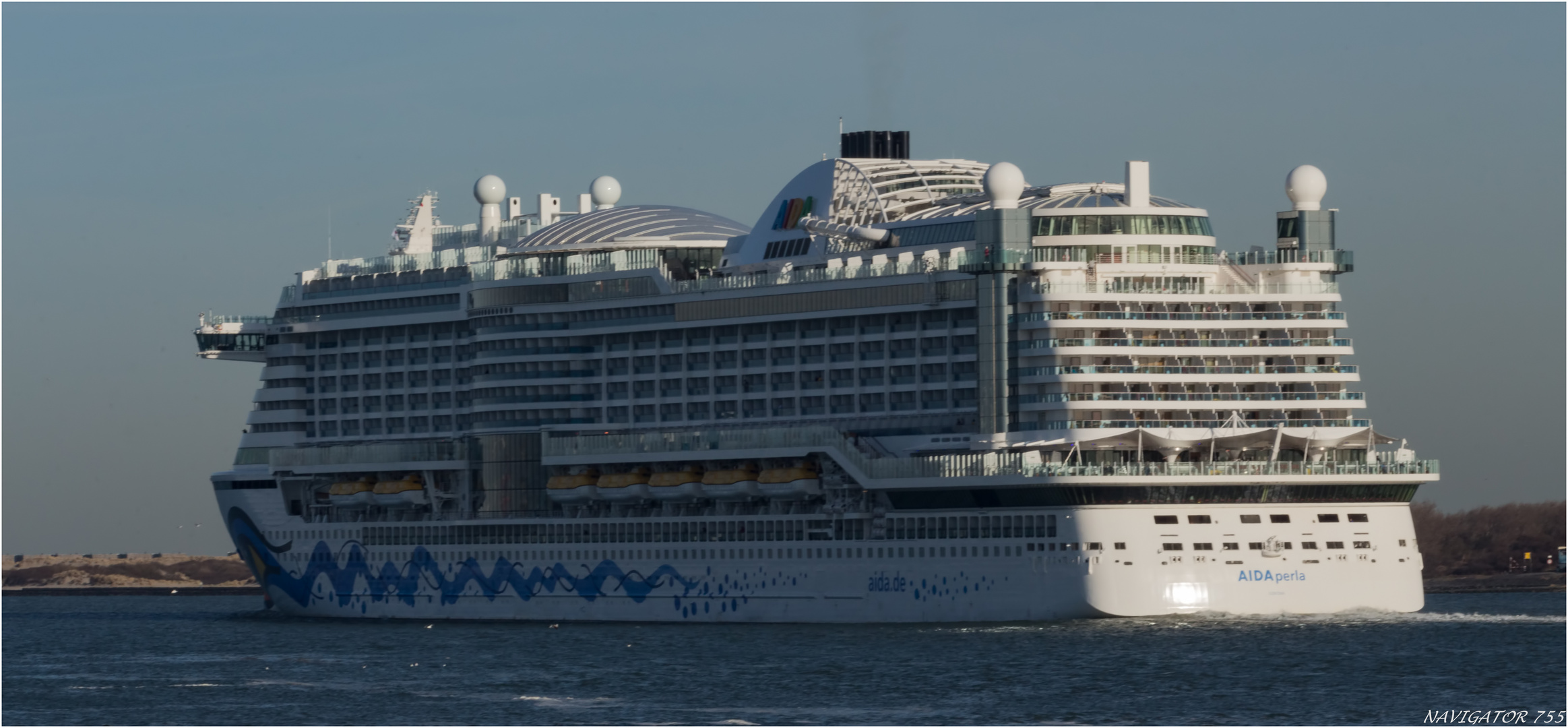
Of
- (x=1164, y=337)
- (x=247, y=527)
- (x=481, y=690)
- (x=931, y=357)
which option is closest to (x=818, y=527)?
(x=931, y=357)

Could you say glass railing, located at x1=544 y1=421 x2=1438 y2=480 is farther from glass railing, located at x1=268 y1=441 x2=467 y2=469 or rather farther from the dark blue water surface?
glass railing, located at x1=268 y1=441 x2=467 y2=469

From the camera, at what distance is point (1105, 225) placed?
9588 cm

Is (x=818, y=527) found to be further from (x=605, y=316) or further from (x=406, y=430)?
(x=406, y=430)

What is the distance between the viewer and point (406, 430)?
4557 inches

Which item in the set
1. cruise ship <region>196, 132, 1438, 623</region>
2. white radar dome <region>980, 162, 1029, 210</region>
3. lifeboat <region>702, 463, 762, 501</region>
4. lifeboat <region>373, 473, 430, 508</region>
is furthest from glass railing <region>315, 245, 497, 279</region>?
white radar dome <region>980, 162, 1029, 210</region>

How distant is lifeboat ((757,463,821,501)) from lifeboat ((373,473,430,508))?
56.7 ft

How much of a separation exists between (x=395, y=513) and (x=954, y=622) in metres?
28.3

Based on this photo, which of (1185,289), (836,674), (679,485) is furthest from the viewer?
(679,485)

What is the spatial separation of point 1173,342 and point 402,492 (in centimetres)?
3169

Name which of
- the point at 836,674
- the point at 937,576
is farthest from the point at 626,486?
the point at 836,674

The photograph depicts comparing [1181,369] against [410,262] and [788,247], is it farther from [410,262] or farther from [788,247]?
[410,262]

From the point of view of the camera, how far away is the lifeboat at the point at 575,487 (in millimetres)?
105438

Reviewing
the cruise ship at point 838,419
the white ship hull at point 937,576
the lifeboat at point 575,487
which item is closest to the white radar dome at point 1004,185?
the cruise ship at point 838,419

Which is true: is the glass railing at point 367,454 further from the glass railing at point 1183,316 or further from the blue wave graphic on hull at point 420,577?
the glass railing at point 1183,316
